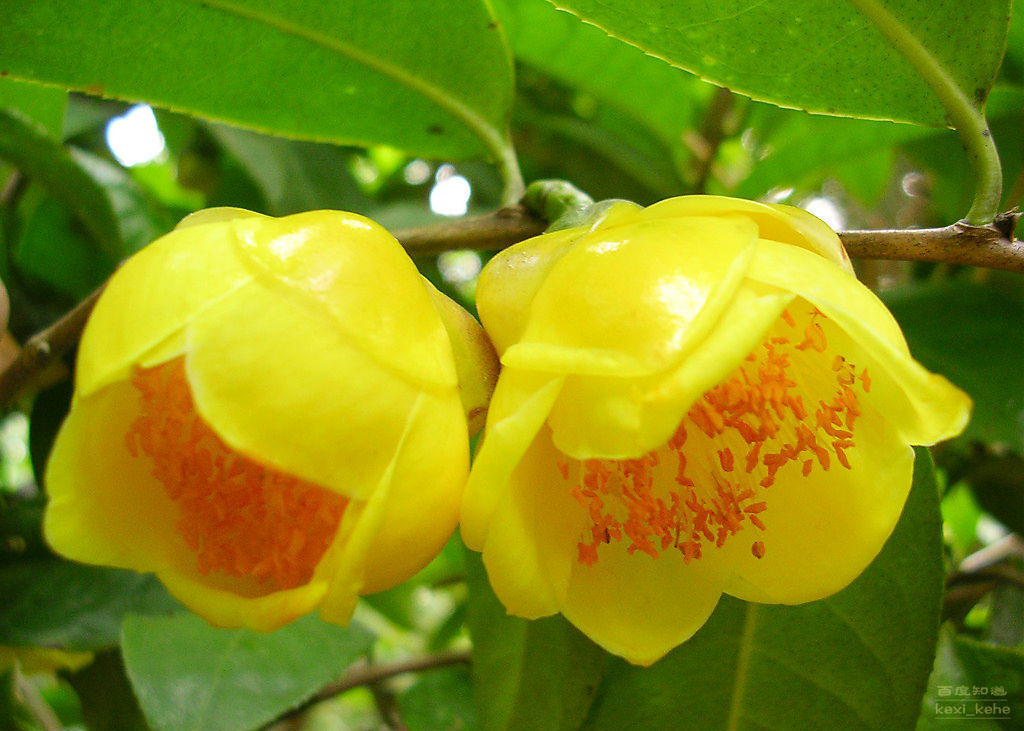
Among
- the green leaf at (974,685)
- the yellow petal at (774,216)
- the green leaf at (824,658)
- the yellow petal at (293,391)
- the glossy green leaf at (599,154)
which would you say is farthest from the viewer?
the glossy green leaf at (599,154)

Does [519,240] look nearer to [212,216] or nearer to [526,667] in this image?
[212,216]

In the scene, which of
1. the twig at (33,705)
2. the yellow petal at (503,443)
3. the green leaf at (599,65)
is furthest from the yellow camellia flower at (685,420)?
the twig at (33,705)

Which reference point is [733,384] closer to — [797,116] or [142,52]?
[142,52]

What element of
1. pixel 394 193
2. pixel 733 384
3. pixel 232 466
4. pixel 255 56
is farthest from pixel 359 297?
pixel 394 193

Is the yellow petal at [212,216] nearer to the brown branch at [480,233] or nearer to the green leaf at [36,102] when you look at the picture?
the brown branch at [480,233]

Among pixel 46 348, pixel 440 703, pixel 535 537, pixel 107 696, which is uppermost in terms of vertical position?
pixel 535 537

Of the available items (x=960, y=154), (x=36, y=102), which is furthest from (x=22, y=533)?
(x=960, y=154)

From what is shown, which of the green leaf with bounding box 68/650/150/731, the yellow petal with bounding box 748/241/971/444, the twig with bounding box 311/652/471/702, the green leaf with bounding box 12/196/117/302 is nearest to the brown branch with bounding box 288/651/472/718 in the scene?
the twig with bounding box 311/652/471/702
